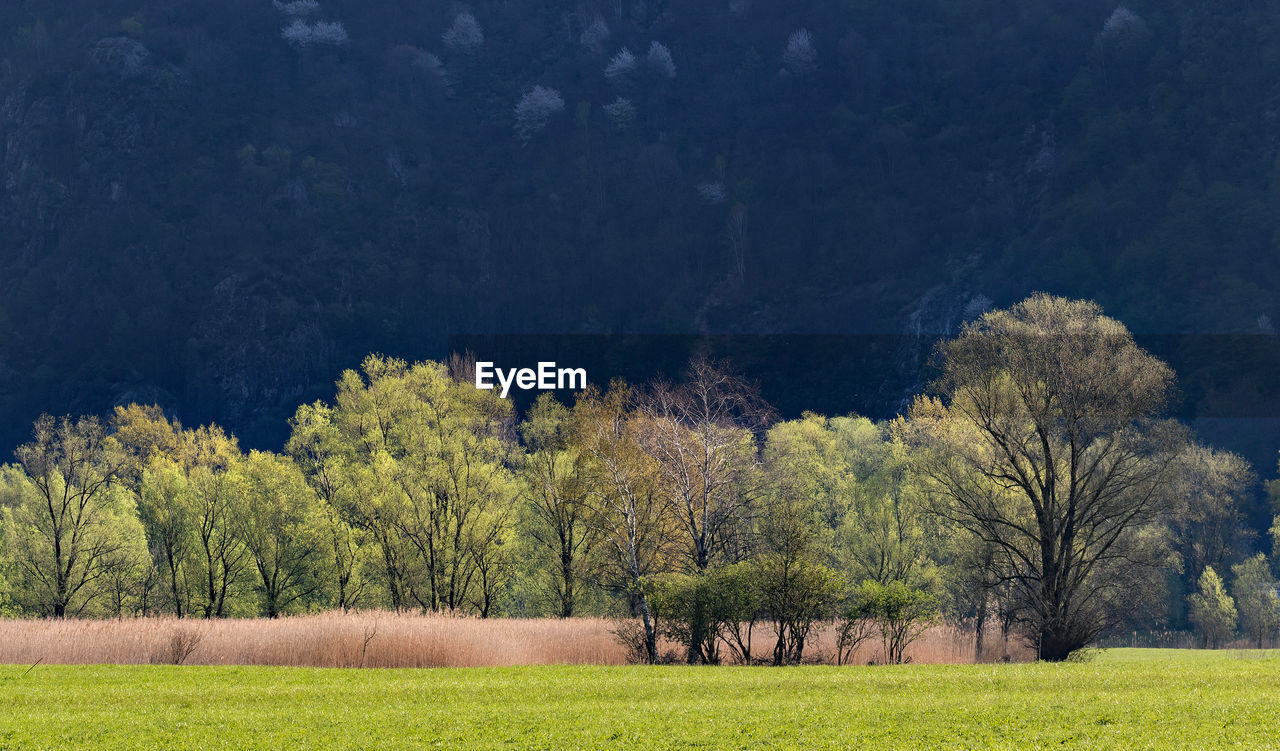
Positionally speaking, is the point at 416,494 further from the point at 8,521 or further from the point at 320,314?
the point at 320,314

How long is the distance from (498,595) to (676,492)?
68.1 feet

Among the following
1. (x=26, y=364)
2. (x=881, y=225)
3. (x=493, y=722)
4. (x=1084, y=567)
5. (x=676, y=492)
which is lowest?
(x=493, y=722)

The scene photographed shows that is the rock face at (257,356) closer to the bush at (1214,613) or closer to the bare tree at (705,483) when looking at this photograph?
the bare tree at (705,483)

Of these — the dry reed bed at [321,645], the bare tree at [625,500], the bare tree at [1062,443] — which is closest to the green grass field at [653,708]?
the dry reed bed at [321,645]

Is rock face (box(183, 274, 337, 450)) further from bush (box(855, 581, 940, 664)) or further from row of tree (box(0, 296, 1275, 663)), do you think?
bush (box(855, 581, 940, 664))

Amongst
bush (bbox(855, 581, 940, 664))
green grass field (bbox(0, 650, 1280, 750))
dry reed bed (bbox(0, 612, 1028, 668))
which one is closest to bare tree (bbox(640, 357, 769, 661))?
dry reed bed (bbox(0, 612, 1028, 668))

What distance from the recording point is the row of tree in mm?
40906

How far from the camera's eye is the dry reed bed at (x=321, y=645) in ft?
119

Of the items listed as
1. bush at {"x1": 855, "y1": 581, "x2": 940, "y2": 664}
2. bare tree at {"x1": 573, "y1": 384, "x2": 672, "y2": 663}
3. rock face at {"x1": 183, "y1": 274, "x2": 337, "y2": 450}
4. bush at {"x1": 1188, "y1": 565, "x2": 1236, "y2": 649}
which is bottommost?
bush at {"x1": 1188, "y1": 565, "x2": 1236, "y2": 649}

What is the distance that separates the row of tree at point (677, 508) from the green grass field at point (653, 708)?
8450 millimetres

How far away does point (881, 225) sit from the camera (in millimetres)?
195500

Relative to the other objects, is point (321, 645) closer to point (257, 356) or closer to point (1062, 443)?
point (1062, 443)

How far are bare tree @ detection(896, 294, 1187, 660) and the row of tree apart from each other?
0.41 ft

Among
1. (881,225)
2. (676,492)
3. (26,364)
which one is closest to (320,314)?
(26,364)
